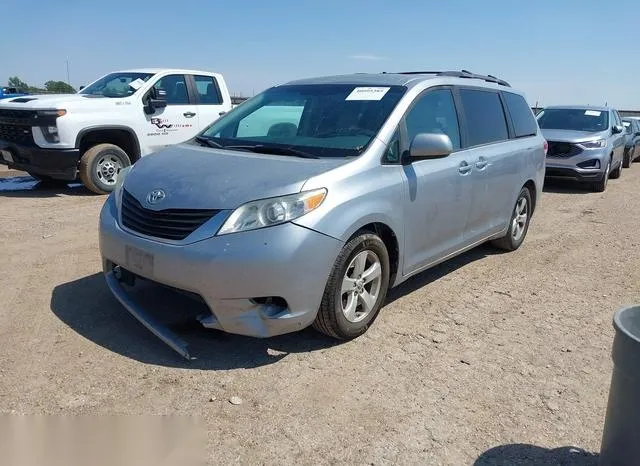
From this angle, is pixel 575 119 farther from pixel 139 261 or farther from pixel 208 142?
pixel 139 261

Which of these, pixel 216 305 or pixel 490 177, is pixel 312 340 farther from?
pixel 490 177

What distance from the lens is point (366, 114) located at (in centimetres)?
425

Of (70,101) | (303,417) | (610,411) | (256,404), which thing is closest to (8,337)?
(256,404)

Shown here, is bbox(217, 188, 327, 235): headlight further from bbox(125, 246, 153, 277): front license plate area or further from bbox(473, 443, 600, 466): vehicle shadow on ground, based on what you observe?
bbox(473, 443, 600, 466): vehicle shadow on ground

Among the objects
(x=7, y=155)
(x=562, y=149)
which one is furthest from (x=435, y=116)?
(x=562, y=149)

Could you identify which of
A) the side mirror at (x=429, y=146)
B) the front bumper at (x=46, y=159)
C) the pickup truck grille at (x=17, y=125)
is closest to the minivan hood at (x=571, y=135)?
the side mirror at (x=429, y=146)

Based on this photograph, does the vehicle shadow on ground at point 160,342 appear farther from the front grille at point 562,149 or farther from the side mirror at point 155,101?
the front grille at point 562,149

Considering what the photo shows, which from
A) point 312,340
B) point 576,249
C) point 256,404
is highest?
point 256,404

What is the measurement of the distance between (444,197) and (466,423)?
6.49 ft

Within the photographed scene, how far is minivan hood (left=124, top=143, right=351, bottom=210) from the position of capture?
343cm

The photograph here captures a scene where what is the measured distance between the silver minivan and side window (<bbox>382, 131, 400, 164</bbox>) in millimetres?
11

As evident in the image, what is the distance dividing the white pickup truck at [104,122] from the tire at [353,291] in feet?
19.8

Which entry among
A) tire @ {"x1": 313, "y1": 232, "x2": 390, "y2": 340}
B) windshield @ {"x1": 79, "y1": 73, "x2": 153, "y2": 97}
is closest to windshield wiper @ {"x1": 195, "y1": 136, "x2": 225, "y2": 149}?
tire @ {"x1": 313, "y1": 232, "x2": 390, "y2": 340}

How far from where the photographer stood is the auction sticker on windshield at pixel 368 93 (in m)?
4.38
